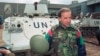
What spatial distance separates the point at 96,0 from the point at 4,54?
26.1m

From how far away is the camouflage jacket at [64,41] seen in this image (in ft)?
7.99

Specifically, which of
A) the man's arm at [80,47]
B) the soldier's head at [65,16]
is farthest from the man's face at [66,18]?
the man's arm at [80,47]

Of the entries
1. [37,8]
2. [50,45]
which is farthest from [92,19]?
[50,45]

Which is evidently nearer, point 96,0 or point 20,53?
point 20,53

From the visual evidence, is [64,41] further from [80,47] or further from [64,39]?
[80,47]

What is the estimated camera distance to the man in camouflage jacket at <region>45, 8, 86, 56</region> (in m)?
2.42

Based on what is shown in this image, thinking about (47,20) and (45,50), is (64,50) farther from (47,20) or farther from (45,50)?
(47,20)

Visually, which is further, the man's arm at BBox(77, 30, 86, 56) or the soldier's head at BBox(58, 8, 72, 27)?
the man's arm at BBox(77, 30, 86, 56)

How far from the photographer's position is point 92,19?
16.1m

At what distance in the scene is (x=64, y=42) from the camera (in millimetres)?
2439

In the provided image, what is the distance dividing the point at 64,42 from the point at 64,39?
33 millimetres

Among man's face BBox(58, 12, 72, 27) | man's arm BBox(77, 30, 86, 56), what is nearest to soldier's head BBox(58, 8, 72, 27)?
man's face BBox(58, 12, 72, 27)

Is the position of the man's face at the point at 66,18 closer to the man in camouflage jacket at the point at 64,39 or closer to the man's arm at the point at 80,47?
the man in camouflage jacket at the point at 64,39

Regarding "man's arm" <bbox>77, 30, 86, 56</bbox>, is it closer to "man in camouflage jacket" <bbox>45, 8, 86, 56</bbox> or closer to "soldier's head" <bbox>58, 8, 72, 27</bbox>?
"man in camouflage jacket" <bbox>45, 8, 86, 56</bbox>
